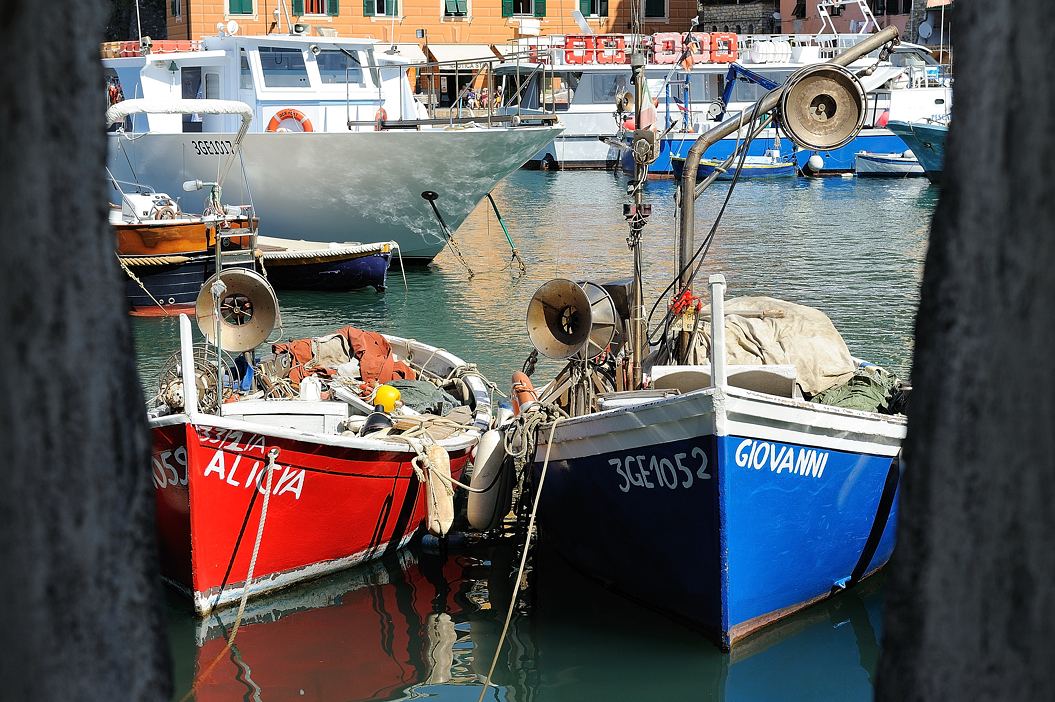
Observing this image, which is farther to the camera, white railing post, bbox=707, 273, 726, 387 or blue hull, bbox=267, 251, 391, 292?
blue hull, bbox=267, 251, 391, 292

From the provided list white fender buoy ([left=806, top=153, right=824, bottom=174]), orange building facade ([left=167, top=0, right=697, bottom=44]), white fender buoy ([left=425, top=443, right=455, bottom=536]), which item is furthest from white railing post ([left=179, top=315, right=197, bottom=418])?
orange building facade ([left=167, top=0, right=697, bottom=44])

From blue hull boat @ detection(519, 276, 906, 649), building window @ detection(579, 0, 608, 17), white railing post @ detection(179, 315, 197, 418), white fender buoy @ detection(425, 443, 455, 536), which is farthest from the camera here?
building window @ detection(579, 0, 608, 17)

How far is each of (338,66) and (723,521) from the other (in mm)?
15825

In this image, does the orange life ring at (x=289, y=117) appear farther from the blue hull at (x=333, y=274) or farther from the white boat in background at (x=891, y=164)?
the white boat in background at (x=891, y=164)

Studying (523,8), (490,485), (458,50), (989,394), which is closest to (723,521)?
(490,485)

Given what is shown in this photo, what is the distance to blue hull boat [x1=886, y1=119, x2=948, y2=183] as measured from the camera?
1266 inches

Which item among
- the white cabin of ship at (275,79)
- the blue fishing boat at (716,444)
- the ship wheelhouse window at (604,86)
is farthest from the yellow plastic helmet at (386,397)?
the ship wheelhouse window at (604,86)

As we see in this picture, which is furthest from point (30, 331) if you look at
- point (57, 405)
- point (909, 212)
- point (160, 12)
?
point (160, 12)

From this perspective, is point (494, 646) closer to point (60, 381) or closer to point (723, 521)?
point (723, 521)

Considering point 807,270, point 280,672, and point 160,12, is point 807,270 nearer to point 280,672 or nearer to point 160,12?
point 280,672

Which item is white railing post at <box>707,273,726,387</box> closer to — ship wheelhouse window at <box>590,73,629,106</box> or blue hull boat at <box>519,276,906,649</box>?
blue hull boat at <box>519,276,906,649</box>

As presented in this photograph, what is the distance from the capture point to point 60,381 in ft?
4.82

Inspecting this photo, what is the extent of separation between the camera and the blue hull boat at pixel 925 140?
105 ft

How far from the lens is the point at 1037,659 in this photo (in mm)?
1479
